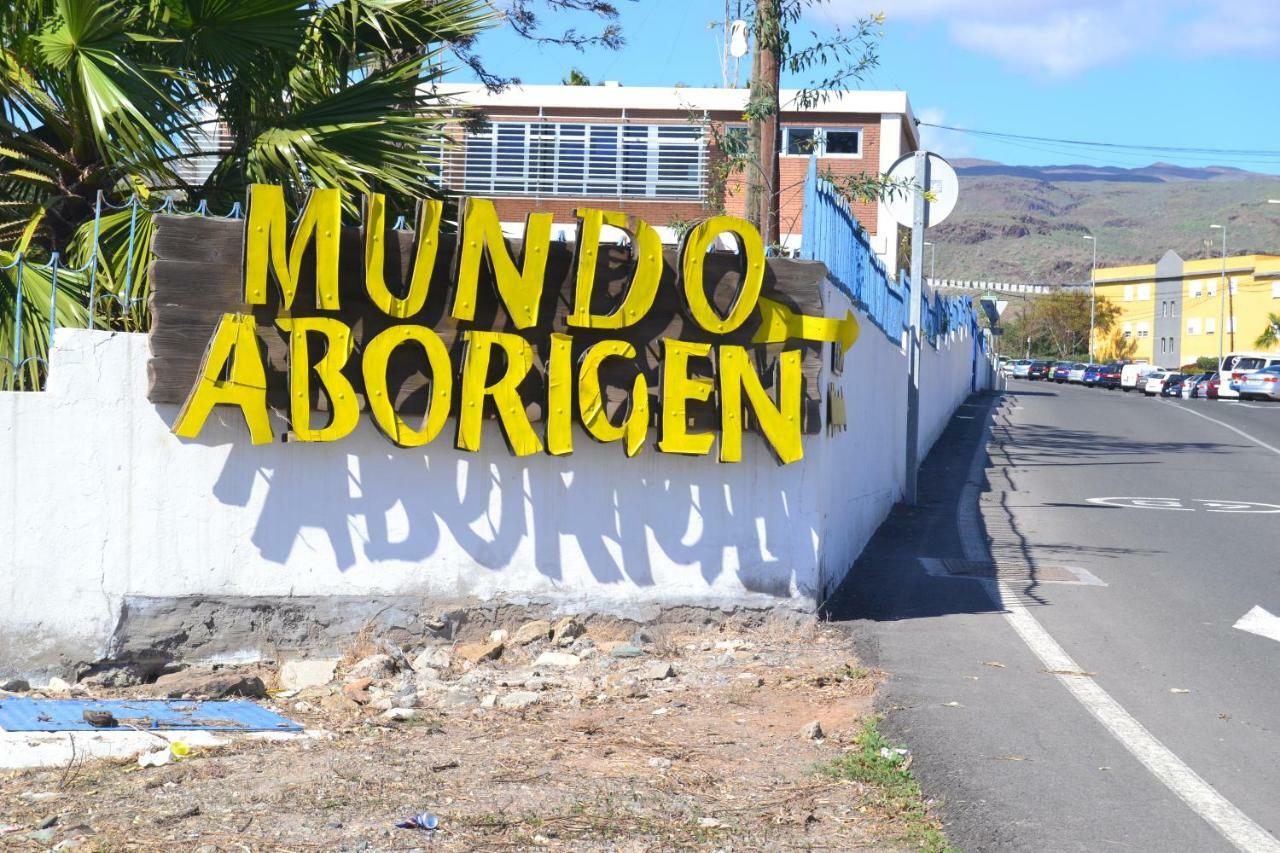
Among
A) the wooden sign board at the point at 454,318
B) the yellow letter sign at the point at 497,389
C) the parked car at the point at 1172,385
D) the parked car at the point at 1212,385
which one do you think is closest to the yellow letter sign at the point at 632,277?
the wooden sign board at the point at 454,318

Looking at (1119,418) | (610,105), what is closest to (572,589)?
(1119,418)

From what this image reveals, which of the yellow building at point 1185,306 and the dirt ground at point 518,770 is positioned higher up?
the yellow building at point 1185,306

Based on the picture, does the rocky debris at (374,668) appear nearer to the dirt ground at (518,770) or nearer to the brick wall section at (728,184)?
the dirt ground at (518,770)

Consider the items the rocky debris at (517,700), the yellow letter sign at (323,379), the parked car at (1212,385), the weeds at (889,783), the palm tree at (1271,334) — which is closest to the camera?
the weeds at (889,783)

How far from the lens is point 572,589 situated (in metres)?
8.32

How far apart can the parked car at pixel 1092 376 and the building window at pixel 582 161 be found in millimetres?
39719

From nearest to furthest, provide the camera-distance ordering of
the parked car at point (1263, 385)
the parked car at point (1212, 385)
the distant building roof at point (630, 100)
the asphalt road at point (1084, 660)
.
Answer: the asphalt road at point (1084, 660) < the distant building roof at point (630, 100) < the parked car at point (1263, 385) < the parked car at point (1212, 385)

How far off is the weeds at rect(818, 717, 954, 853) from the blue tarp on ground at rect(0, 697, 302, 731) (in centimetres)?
258

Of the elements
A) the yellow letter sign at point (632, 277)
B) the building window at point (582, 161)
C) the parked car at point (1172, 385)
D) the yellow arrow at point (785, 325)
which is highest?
the building window at point (582, 161)

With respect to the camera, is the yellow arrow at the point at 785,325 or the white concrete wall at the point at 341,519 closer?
the white concrete wall at the point at 341,519

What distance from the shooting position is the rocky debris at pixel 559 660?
7836mm

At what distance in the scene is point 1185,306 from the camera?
361 feet

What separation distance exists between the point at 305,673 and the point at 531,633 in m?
1.30

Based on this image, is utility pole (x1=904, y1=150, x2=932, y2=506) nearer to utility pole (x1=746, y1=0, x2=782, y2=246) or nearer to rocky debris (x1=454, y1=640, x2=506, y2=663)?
utility pole (x1=746, y1=0, x2=782, y2=246)
